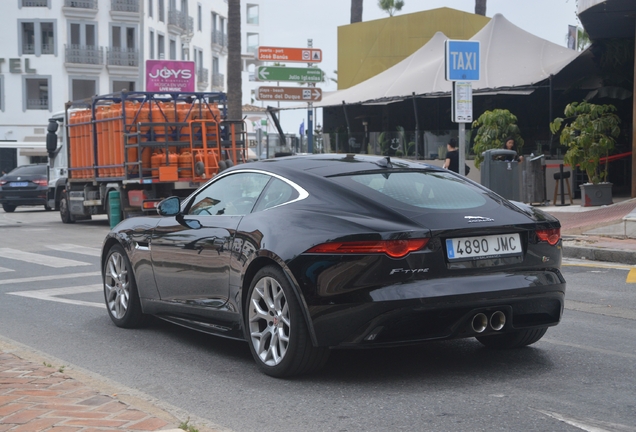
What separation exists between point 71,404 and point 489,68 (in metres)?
25.0

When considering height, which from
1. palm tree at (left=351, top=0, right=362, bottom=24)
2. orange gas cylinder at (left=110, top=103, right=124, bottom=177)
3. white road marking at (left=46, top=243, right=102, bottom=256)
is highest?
palm tree at (left=351, top=0, right=362, bottom=24)

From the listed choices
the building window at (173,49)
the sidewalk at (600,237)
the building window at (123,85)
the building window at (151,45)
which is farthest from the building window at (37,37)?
the sidewalk at (600,237)

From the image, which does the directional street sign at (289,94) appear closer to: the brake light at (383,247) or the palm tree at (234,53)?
the palm tree at (234,53)

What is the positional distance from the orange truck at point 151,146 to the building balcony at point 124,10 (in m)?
42.3

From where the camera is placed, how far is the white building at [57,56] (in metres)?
59.2

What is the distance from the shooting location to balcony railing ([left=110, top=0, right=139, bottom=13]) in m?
62.5

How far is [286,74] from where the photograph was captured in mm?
26875

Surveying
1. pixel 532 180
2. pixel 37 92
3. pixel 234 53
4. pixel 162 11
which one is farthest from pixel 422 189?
pixel 162 11

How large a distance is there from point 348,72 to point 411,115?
10.2m

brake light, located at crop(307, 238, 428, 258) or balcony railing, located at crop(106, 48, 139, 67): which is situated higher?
balcony railing, located at crop(106, 48, 139, 67)

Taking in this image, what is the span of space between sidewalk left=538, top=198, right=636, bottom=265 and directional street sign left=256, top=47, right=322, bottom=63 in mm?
11049

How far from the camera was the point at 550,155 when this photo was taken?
1033 inches

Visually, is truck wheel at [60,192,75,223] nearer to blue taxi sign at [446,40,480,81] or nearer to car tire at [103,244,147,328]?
blue taxi sign at [446,40,480,81]

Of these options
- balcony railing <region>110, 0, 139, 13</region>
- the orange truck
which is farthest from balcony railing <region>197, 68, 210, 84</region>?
the orange truck
